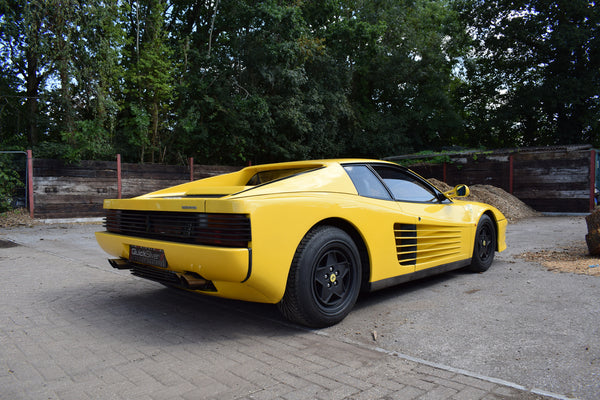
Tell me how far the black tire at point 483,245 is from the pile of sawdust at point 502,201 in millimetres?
7883

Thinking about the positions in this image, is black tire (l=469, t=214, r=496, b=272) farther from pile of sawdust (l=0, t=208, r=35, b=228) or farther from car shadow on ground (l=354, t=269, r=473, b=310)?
pile of sawdust (l=0, t=208, r=35, b=228)

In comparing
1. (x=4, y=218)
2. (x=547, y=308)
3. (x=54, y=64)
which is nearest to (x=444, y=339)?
(x=547, y=308)

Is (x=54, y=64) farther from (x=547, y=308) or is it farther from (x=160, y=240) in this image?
(x=547, y=308)

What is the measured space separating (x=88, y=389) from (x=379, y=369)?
166 cm

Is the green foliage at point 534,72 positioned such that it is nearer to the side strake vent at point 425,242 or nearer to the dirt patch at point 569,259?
the dirt patch at point 569,259

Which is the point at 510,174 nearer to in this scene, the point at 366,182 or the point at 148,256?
the point at 366,182

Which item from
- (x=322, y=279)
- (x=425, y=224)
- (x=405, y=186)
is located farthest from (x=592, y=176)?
(x=322, y=279)

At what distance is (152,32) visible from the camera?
1588 centimetres

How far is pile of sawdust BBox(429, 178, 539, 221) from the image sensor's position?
1309cm

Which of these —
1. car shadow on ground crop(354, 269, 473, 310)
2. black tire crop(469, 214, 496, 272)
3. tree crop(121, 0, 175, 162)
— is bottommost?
car shadow on ground crop(354, 269, 473, 310)

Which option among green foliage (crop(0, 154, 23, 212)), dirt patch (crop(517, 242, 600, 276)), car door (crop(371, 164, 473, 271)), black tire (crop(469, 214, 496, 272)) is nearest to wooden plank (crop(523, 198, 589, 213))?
dirt patch (crop(517, 242, 600, 276))

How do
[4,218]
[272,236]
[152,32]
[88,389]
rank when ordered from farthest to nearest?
[152,32], [4,218], [272,236], [88,389]

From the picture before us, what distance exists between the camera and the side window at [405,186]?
418 cm

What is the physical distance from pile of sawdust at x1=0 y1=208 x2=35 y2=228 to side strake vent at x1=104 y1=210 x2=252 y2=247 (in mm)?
9322
